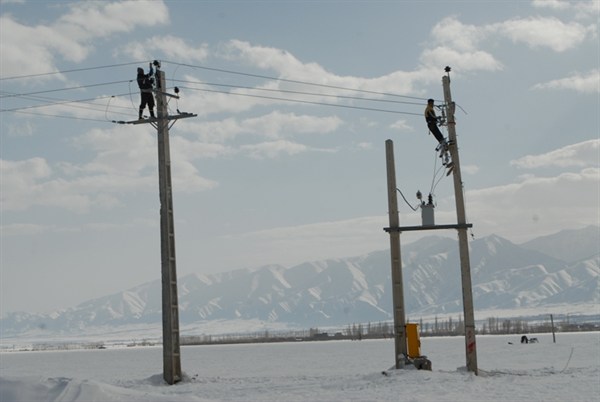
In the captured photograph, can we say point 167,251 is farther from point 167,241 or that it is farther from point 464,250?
point 464,250

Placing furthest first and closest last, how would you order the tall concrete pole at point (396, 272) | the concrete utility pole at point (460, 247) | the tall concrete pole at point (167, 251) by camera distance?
the tall concrete pole at point (396, 272) → the concrete utility pole at point (460, 247) → the tall concrete pole at point (167, 251)

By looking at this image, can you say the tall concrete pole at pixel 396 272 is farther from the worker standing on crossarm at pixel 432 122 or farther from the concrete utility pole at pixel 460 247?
the worker standing on crossarm at pixel 432 122

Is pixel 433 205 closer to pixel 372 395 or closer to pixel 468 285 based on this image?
pixel 468 285

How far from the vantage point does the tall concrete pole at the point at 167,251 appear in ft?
84.9

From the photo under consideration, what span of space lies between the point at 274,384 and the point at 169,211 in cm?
637

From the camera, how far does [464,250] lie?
89.0ft

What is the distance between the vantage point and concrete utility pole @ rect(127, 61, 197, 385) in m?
25.9

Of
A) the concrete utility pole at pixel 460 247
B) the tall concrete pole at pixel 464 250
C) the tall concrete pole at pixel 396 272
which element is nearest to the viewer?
the tall concrete pole at pixel 464 250

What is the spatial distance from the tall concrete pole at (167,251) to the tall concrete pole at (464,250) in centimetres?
915

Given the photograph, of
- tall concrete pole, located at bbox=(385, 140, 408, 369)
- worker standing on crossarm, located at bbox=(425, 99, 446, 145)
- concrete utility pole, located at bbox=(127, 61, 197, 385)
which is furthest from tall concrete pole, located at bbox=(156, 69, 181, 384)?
worker standing on crossarm, located at bbox=(425, 99, 446, 145)

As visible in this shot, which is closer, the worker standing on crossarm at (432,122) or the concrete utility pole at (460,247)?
Answer: the concrete utility pole at (460,247)

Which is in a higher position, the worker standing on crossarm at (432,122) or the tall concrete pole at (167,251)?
the worker standing on crossarm at (432,122)

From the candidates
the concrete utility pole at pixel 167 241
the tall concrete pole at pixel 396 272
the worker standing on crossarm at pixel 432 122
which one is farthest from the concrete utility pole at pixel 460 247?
the concrete utility pole at pixel 167 241

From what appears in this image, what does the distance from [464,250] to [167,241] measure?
375 inches
